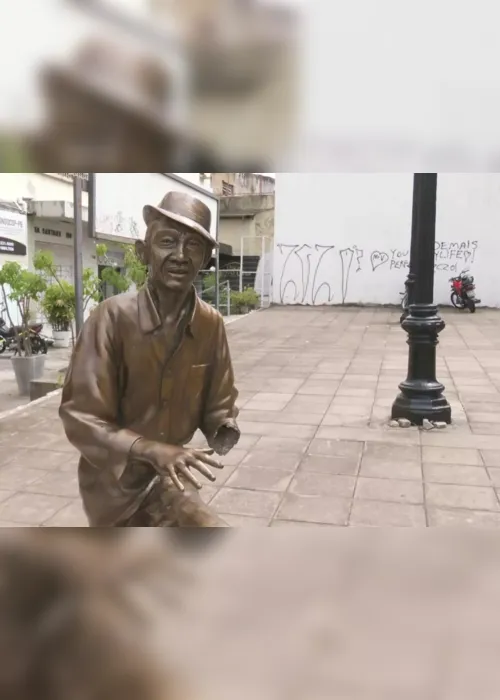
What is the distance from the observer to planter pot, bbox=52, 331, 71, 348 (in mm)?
11844

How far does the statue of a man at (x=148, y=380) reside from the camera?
5.75 ft

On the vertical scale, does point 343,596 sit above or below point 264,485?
above

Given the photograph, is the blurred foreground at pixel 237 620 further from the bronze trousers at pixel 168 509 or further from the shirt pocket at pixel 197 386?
the shirt pocket at pixel 197 386

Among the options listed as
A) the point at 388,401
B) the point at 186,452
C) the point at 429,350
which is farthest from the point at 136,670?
the point at 388,401

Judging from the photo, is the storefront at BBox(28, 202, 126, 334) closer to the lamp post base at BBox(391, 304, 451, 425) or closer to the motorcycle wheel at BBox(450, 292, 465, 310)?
the lamp post base at BBox(391, 304, 451, 425)

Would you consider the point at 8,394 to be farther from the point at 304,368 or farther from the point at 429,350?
the point at 429,350

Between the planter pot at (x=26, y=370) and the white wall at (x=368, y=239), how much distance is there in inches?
441

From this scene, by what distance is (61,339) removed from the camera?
12.0 m

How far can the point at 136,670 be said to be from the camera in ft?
5.29

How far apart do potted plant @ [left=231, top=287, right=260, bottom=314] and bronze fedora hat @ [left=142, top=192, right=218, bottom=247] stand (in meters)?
15.6

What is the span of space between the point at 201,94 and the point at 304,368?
7424 millimetres

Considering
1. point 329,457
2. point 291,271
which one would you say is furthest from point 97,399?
point 291,271

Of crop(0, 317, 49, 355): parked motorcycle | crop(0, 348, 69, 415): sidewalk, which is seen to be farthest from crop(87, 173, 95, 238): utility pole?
crop(0, 317, 49, 355): parked motorcycle

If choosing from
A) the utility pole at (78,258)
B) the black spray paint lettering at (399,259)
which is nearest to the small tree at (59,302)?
the utility pole at (78,258)
